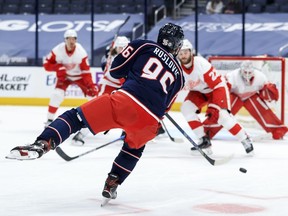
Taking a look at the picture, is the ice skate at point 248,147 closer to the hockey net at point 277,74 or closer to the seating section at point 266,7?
the hockey net at point 277,74

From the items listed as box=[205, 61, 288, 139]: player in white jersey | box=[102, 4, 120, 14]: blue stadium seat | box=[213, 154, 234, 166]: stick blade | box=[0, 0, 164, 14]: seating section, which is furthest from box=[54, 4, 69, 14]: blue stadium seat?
box=[213, 154, 234, 166]: stick blade

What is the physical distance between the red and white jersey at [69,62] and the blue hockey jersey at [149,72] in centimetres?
375

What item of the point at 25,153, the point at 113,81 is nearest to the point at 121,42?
the point at 113,81

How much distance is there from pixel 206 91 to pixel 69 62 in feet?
6.51

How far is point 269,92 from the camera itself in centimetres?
683

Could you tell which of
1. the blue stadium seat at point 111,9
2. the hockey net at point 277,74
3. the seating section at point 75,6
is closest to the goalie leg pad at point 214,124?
the hockey net at point 277,74

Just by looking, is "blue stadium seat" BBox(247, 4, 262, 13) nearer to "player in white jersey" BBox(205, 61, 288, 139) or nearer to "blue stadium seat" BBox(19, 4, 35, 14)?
"blue stadium seat" BBox(19, 4, 35, 14)

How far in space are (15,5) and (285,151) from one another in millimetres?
8446

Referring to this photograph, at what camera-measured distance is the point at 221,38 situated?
11.4m

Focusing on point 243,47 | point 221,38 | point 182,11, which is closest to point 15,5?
point 182,11

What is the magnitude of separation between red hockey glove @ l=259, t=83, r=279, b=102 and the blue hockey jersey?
316 cm

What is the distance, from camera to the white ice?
3605 mm

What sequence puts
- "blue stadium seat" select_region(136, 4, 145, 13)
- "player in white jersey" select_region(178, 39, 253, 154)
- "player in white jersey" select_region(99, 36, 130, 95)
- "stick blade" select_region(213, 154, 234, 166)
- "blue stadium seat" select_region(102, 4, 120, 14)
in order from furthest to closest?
"blue stadium seat" select_region(102, 4, 120, 14) → "blue stadium seat" select_region(136, 4, 145, 13) → "player in white jersey" select_region(99, 36, 130, 95) → "player in white jersey" select_region(178, 39, 253, 154) → "stick blade" select_region(213, 154, 234, 166)

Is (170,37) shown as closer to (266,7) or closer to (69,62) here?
(69,62)
